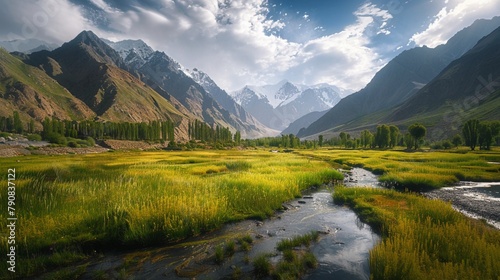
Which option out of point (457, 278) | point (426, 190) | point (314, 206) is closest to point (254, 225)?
point (314, 206)

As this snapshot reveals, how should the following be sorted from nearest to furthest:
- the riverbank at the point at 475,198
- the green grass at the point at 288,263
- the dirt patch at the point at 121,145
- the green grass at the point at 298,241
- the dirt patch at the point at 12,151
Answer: the green grass at the point at 288,263 < the green grass at the point at 298,241 < the riverbank at the point at 475,198 < the dirt patch at the point at 12,151 < the dirt patch at the point at 121,145

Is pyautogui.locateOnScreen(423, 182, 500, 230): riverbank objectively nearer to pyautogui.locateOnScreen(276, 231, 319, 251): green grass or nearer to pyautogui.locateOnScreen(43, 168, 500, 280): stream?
pyautogui.locateOnScreen(43, 168, 500, 280): stream

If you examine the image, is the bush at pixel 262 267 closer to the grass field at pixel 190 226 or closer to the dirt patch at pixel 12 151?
the grass field at pixel 190 226

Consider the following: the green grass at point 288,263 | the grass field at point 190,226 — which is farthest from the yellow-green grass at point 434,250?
the green grass at point 288,263

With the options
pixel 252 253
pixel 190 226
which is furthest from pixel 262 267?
pixel 190 226

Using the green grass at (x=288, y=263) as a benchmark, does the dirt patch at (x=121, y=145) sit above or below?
above

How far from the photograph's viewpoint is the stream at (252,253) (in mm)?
10867

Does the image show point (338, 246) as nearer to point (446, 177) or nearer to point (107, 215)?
point (107, 215)

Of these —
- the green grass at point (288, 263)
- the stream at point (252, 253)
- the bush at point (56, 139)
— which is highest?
the bush at point (56, 139)

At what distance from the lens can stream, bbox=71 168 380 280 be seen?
1087cm

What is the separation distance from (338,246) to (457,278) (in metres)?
6.22

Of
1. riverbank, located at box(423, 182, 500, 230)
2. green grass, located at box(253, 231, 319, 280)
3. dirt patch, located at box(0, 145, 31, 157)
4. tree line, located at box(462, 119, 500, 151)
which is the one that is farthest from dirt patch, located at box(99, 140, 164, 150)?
tree line, located at box(462, 119, 500, 151)

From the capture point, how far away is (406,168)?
43250 millimetres

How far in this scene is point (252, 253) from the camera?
12742 mm
